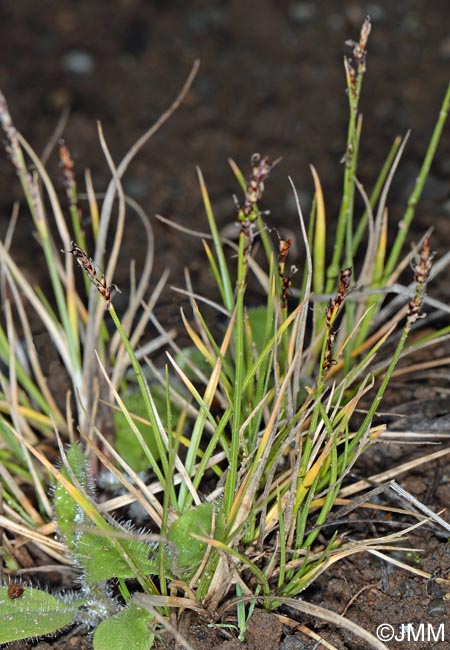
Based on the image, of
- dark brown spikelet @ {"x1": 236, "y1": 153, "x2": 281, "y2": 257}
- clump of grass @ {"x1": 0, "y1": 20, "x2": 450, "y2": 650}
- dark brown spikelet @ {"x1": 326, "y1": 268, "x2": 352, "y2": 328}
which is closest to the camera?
dark brown spikelet @ {"x1": 236, "y1": 153, "x2": 281, "y2": 257}

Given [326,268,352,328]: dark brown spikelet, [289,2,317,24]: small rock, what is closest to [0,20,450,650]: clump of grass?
[326,268,352,328]: dark brown spikelet

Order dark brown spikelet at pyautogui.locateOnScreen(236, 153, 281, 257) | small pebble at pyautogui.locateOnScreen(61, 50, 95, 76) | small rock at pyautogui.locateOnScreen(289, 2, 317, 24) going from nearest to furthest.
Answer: dark brown spikelet at pyautogui.locateOnScreen(236, 153, 281, 257), small pebble at pyautogui.locateOnScreen(61, 50, 95, 76), small rock at pyautogui.locateOnScreen(289, 2, 317, 24)

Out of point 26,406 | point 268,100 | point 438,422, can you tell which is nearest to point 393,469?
point 438,422

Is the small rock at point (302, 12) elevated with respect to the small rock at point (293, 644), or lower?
elevated

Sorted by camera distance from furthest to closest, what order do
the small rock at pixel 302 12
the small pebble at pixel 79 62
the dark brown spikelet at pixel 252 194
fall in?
the small rock at pixel 302 12 → the small pebble at pixel 79 62 → the dark brown spikelet at pixel 252 194

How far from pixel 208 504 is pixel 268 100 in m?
1.62

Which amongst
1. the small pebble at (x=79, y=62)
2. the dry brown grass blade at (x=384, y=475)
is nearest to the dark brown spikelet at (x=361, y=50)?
the dry brown grass blade at (x=384, y=475)

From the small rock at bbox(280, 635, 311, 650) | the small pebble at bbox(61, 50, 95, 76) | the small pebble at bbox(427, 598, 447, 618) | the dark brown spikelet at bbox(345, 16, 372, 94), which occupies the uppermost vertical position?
the dark brown spikelet at bbox(345, 16, 372, 94)

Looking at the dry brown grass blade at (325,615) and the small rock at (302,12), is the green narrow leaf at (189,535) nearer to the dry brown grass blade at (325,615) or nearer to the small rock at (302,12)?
the dry brown grass blade at (325,615)

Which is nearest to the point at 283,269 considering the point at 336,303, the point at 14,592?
the point at 336,303

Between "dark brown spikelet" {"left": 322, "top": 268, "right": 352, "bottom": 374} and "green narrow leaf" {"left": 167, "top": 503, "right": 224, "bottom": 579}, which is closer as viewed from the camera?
"dark brown spikelet" {"left": 322, "top": 268, "right": 352, "bottom": 374}

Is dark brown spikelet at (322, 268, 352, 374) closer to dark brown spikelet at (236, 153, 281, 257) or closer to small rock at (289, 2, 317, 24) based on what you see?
dark brown spikelet at (236, 153, 281, 257)

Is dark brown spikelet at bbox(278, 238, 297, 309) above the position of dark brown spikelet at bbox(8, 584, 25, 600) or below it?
above

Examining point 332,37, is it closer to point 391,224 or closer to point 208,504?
point 391,224
